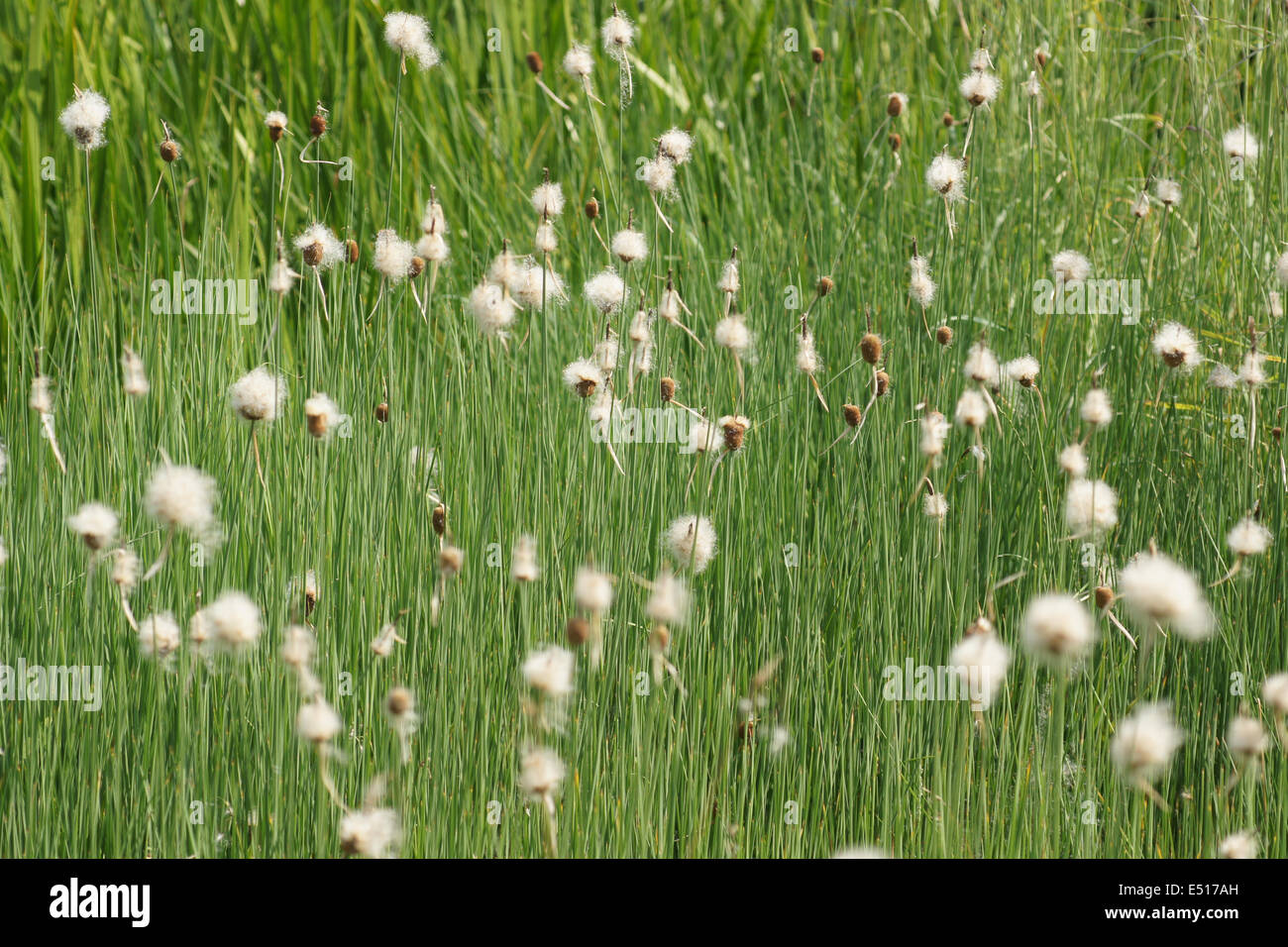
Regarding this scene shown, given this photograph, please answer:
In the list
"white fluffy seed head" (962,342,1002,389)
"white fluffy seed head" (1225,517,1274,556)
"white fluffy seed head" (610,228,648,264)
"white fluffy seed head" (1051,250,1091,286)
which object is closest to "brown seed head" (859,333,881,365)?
"white fluffy seed head" (962,342,1002,389)

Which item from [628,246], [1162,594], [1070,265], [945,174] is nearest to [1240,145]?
[1070,265]

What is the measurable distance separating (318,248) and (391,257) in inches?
10.3

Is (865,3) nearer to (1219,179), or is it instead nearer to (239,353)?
(1219,179)

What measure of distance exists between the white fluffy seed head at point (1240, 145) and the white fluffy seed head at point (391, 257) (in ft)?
6.57

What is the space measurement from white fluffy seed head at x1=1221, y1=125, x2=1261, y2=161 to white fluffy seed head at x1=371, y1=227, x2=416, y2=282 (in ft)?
6.57

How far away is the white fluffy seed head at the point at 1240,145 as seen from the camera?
2.61 m

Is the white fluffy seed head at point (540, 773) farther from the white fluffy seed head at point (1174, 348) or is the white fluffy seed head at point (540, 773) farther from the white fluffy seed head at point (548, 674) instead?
the white fluffy seed head at point (1174, 348)

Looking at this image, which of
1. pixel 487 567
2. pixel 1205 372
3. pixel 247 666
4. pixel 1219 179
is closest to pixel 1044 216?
pixel 1219 179

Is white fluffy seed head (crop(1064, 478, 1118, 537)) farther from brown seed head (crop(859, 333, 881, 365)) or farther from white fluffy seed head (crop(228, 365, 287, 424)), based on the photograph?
white fluffy seed head (crop(228, 365, 287, 424))

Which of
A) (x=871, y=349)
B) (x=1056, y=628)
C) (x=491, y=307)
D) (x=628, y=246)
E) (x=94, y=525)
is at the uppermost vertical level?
(x=628, y=246)

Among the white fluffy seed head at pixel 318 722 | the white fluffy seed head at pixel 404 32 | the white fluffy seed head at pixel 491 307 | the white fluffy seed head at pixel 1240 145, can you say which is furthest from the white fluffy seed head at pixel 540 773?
the white fluffy seed head at pixel 1240 145

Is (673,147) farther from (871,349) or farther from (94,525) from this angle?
(94,525)

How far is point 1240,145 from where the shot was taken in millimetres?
2643

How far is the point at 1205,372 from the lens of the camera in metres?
2.94
